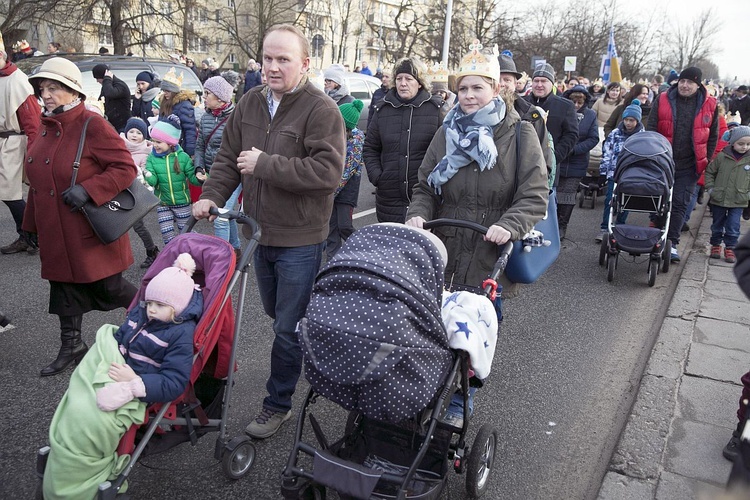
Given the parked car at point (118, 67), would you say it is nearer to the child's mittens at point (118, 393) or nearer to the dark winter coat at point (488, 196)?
the dark winter coat at point (488, 196)

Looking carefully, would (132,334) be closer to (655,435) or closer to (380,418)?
(380,418)

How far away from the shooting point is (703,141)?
7012 mm

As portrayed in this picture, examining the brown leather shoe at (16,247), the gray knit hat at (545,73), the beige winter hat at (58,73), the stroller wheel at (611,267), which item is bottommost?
the brown leather shoe at (16,247)

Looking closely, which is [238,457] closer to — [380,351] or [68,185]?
[380,351]

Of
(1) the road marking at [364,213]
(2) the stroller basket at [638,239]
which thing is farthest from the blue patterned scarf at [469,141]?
(1) the road marking at [364,213]

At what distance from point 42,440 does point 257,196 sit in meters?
→ 1.87

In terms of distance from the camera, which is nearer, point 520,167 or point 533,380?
point 520,167

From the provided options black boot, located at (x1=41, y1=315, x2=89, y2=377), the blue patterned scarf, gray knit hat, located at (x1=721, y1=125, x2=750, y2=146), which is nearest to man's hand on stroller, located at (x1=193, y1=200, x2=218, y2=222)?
the blue patterned scarf

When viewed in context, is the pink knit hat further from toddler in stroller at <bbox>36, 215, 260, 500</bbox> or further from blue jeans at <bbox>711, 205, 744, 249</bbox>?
blue jeans at <bbox>711, 205, 744, 249</bbox>

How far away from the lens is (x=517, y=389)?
14.1ft

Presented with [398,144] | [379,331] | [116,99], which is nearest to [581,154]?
[398,144]

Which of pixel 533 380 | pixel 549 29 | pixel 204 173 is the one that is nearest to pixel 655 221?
pixel 533 380

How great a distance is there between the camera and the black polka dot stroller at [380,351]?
7.40 feet

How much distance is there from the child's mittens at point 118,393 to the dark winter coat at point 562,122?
6.02m
